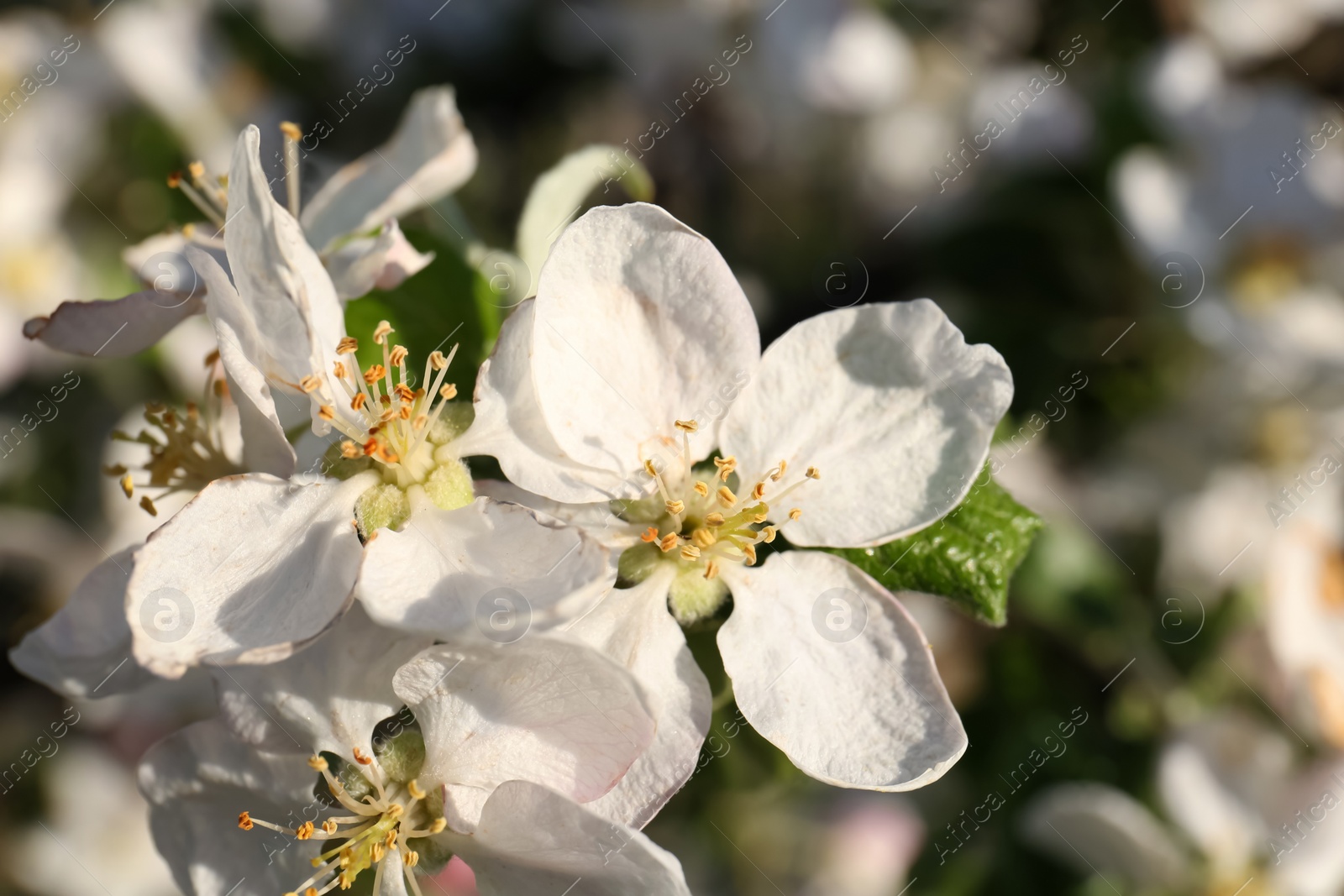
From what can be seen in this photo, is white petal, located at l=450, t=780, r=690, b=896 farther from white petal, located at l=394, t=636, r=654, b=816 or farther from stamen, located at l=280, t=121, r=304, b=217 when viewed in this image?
stamen, located at l=280, t=121, r=304, b=217

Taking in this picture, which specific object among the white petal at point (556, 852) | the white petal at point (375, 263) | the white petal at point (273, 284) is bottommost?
the white petal at point (556, 852)

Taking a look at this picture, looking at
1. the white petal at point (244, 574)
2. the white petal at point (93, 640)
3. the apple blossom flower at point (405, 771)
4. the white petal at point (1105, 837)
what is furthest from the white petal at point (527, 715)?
the white petal at point (1105, 837)

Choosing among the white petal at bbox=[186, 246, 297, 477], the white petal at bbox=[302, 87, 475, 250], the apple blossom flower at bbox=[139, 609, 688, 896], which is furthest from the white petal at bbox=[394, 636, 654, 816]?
the white petal at bbox=[302, 87, 475, 250]

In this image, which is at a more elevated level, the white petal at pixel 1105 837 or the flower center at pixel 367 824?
the flower center at pixel 367 824

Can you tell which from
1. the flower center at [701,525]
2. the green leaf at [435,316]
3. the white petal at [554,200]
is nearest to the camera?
the flower center at [701,525]

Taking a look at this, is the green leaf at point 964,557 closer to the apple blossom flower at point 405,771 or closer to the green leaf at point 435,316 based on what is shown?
the apple blossom flower at point 405,771

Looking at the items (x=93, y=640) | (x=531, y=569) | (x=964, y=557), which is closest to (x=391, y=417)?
(x=531, y=569)

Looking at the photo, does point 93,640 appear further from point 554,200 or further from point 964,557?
point 964,557

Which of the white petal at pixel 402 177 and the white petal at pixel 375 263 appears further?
the white petal at pixel 402 177
